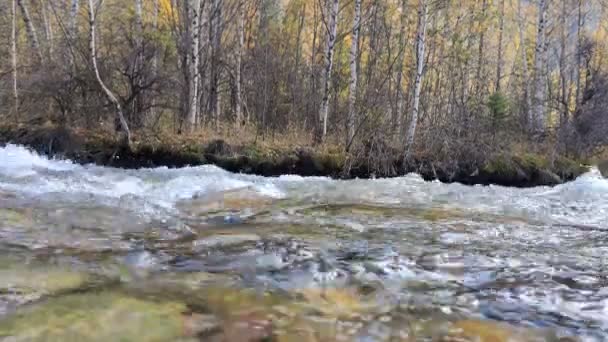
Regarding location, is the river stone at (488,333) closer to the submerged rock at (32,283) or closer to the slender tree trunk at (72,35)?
the submerged rock at (32,283)

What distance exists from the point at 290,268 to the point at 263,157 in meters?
6.78

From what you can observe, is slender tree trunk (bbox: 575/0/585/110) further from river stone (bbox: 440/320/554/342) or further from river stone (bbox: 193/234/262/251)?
river stone (bbox: 440/320/554/342)

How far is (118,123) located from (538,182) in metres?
9.66

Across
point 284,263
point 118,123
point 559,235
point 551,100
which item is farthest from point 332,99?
point 284,263

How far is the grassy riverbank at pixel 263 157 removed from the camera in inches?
428

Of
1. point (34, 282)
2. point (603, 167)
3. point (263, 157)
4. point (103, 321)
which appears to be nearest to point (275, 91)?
point (263, 157)

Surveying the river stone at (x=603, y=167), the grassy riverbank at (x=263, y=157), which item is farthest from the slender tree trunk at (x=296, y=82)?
the river stone at (x=603, y=167)

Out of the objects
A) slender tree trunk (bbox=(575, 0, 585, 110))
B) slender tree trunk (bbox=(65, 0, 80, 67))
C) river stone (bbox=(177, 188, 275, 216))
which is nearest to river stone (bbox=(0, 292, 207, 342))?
river stone (bbox=(177, 188, 275, 216))

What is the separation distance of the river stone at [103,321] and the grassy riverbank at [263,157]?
7506 millimetres

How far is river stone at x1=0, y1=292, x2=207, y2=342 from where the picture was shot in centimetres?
288

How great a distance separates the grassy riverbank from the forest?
67mm

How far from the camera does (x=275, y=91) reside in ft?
52.6

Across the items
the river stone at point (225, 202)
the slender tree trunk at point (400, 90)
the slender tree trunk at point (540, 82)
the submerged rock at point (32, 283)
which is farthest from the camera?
the slender tree trunk at point (540, 82)

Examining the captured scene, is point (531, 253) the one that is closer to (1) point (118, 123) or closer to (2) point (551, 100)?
(1) point (118, 123)
